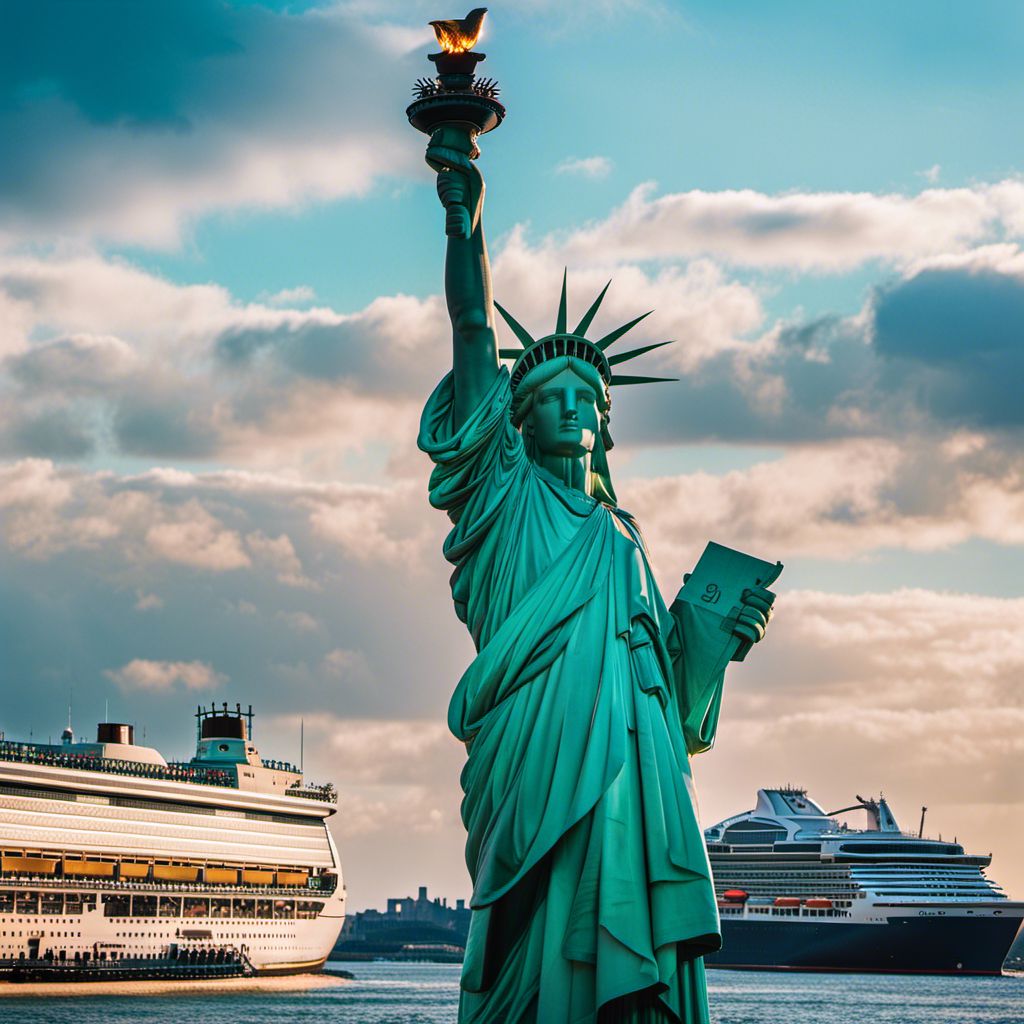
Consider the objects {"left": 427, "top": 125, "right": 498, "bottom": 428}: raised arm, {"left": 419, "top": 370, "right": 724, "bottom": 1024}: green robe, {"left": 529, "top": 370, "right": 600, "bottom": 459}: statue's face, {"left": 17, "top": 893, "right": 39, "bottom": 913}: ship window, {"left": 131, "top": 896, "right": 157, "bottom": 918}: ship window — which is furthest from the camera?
{"left": 131, "top": 896, "right": 157, "bottom": 918}: ship window

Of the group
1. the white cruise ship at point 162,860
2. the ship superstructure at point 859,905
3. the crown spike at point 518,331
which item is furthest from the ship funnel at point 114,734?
the crown spike at point 518,331

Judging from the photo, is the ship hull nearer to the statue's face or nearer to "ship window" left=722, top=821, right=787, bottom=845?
"ship window" left=722, top=821, right=787, bottom=845

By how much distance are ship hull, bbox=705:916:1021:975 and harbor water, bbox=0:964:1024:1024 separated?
4141 millimetres

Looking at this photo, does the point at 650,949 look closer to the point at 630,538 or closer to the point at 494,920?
the point at 494,920

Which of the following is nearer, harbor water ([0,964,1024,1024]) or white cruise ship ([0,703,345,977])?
harbor water ([0,964,1024,1024])

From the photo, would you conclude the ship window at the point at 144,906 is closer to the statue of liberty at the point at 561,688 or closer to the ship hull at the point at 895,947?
the ship hull at the point at 895,947

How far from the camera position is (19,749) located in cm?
7244

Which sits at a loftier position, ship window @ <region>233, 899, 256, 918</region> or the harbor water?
ship window @ <region>233, 899, 256, 918</region>

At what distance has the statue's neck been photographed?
397 inches

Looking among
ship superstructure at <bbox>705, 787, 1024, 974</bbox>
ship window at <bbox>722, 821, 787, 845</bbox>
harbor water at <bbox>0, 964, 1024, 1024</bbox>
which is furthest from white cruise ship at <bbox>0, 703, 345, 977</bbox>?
ship window at <bbox>722, 821, 787, 845</bbox>

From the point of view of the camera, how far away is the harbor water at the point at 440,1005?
49.1 metres

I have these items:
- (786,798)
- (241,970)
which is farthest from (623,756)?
(786,798)

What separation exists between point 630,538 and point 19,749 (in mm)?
67609

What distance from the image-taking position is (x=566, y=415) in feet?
32.9
